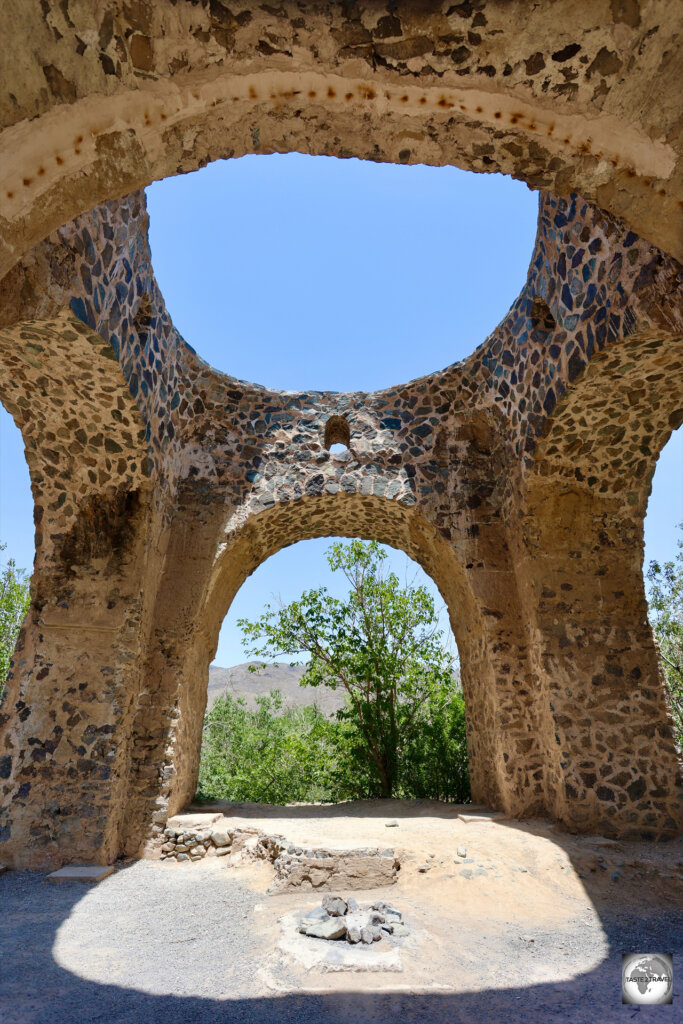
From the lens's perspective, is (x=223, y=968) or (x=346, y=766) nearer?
(x=223, y=968)

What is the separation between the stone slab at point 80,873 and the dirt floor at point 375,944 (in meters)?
0.10

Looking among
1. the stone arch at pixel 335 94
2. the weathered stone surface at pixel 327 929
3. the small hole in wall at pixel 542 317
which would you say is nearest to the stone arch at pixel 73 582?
the weathered stone surface at pixel 327 929

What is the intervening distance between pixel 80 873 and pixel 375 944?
2.54 metres

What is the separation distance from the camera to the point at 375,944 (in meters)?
3.02

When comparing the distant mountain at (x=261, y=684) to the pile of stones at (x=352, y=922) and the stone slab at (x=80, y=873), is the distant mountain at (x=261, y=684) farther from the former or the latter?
the pile of stones at (x=352, y=922)

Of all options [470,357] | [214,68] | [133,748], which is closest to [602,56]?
[214,68]

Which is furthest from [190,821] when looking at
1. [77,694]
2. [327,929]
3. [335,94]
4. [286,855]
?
[335,94]

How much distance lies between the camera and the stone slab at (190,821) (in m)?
5.25

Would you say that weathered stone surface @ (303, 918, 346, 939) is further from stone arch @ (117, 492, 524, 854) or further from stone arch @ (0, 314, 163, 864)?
stone arch @ (117, 492, 524, 854)

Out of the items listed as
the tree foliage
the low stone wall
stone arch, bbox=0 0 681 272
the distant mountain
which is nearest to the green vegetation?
the tree foliage

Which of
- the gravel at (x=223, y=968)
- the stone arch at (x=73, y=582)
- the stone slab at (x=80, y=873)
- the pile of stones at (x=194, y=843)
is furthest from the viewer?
the pile of stones at (x=194, y=843)

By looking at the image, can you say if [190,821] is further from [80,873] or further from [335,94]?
[335,94]

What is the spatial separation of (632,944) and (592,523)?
3.69 meters

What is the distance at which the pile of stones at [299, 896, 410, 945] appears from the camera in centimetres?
308
